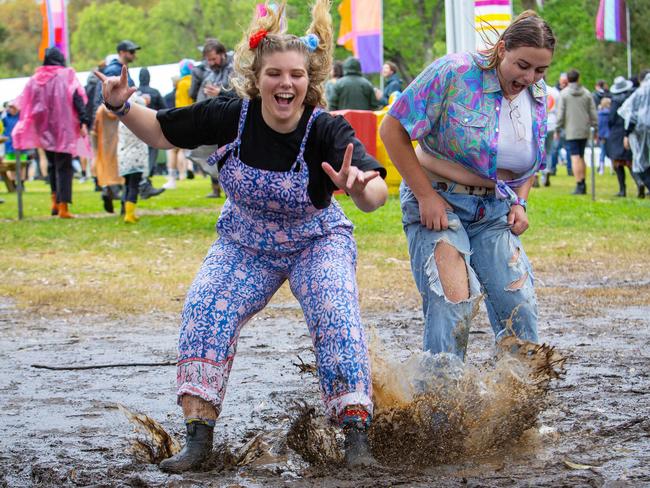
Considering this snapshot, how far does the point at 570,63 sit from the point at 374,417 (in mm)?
43992

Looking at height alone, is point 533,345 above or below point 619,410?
above

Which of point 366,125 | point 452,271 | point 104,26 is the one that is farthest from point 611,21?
point 104,26

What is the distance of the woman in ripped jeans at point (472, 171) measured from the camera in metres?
4.55

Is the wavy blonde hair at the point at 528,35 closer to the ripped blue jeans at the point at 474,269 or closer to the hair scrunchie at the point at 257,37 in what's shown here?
the ripped blue jeans at the point at 474,269

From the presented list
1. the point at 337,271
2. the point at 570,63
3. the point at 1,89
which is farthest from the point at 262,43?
the point at 570,63

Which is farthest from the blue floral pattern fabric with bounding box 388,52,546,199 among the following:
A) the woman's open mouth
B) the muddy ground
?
the muddy ground

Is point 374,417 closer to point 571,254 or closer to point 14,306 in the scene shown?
point 14,306

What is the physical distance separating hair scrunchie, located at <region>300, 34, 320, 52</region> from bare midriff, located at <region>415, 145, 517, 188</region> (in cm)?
72

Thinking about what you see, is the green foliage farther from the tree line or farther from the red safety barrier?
the red safety barrier

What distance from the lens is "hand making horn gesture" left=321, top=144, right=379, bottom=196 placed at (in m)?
3.96

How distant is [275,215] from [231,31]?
199 ft

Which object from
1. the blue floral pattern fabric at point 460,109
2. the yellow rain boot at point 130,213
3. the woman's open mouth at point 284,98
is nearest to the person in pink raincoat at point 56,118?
A: the yellow rain boot at point 130,213

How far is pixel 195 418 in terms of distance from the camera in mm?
4160

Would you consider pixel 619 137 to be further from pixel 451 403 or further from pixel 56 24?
pixel 451 403
